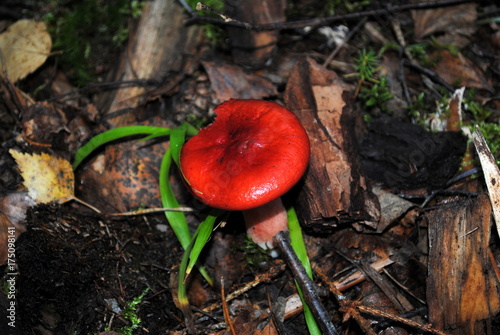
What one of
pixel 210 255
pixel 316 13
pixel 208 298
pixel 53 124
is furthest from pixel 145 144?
pixel 316 13

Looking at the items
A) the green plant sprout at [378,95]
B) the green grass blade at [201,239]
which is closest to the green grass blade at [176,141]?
the green grass blade at [201,239]

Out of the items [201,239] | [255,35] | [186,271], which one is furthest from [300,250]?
[255,35]

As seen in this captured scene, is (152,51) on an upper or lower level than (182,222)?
upper

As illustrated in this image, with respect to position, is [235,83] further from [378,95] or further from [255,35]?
[378,95]

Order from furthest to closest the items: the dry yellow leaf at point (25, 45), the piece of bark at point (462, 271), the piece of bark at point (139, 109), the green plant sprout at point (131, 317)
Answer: the dry yellow leaf at point (25, 45) < the piece of bark at point (139, 109) < the green plant sprout at point (131, 317) < the piece of bark at point (462, 271)

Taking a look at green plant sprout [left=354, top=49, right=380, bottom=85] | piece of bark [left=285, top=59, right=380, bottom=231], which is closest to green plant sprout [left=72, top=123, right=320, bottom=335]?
piece of bark [left=285, top=59, right=380, bottom=231]

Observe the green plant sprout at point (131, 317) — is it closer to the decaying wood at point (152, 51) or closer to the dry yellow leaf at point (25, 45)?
the decaying wood at point (152, 51)

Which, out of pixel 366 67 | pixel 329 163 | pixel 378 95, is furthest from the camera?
pixel 366 67
